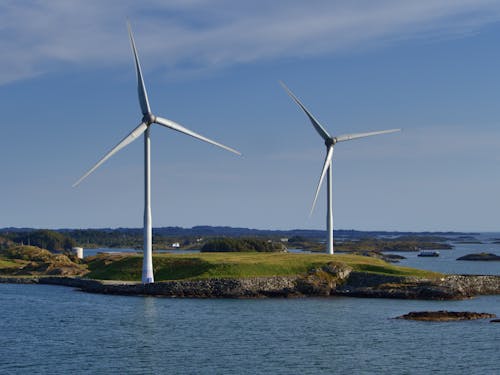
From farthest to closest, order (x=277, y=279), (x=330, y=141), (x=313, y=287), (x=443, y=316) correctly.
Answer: (x=330, y=141), (x=313, y=287), (x=277, y=279), (x=443, y=316)

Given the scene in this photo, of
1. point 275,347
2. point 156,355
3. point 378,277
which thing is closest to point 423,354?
point 275,347

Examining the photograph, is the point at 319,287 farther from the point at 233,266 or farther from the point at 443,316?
the point at 443,316

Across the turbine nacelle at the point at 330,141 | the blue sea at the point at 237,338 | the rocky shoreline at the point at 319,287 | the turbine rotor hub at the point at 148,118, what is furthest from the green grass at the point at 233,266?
the turbine rotor hub at the point at 148,118

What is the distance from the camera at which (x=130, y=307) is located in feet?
291

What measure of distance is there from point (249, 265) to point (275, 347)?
4361 centimetres

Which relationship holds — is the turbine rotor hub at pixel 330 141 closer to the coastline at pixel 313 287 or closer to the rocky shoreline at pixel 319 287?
the rocky shoreline at pixel 319 287

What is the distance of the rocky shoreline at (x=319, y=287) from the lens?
10088 cm

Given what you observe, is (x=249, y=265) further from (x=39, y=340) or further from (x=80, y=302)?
(x=39, y=340)

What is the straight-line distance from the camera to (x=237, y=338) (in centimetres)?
6806

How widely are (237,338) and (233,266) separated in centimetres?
3896

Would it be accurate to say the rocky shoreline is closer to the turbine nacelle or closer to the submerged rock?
the submerged rock

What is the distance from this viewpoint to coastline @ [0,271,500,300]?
101m

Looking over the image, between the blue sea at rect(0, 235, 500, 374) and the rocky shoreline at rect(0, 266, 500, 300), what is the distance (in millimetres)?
3926

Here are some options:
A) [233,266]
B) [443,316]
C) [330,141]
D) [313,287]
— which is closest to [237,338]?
[443,316]
